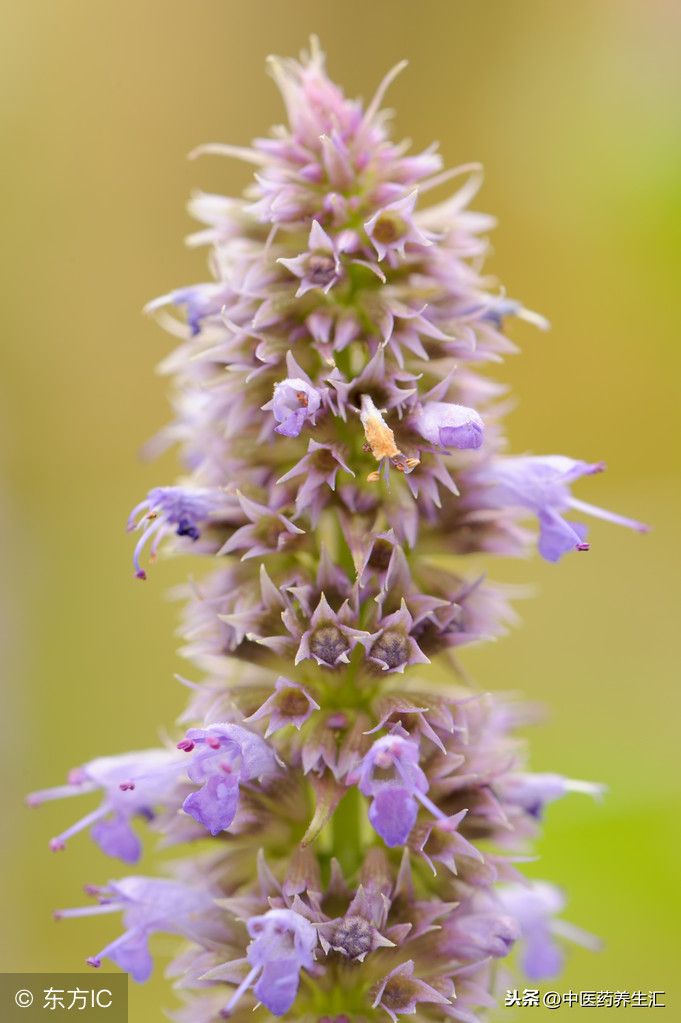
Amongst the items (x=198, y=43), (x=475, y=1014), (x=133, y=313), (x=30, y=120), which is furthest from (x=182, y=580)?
(x=475, y=1014)

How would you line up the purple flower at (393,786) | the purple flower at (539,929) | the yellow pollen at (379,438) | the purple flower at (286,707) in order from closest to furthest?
1. the purple flower at (393,786)
2. the yellow pollen at (379,438)
3. the purple flower at (286,707)
4. the purple flower at (539,929)

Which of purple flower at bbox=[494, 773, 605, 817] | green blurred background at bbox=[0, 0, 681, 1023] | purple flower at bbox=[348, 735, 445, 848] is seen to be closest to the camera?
purple flower at bbox=[348, 735, 445, 848]

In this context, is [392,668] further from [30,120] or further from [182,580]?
[30,120]

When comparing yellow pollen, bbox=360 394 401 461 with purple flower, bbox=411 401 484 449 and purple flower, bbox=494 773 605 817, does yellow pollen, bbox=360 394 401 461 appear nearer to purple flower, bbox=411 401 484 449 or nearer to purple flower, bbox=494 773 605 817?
purple flower, bbox=411 401 484 449

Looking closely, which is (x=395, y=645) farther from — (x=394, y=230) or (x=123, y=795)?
(x=394, y=230)

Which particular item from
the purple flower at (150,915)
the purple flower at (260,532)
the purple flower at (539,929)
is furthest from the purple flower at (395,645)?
the purple flower at (539,929)

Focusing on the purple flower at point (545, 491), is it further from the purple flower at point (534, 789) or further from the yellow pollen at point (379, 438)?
the purple flower at point (534, 789)
